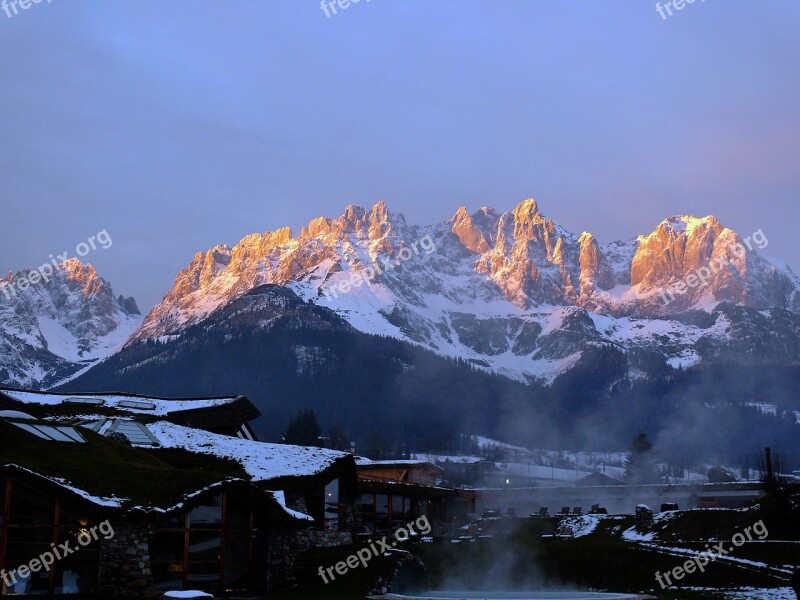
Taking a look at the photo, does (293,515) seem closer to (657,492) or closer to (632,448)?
(657,492)

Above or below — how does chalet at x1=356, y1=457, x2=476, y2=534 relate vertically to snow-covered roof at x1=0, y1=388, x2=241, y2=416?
below

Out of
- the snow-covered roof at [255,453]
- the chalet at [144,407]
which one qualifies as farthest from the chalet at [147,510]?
→ the chalet at [144,407]

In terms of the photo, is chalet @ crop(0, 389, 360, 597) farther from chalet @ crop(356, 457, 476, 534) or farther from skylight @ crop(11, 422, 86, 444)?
chalet @ crop(356, 457, 476, 534)

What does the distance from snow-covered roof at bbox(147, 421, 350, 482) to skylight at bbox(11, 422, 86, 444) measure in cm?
1103

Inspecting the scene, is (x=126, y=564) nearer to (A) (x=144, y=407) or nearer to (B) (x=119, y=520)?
(B) (x=119, y=520)

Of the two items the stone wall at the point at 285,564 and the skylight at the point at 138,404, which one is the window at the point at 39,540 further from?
the skylight at the point at 138,404

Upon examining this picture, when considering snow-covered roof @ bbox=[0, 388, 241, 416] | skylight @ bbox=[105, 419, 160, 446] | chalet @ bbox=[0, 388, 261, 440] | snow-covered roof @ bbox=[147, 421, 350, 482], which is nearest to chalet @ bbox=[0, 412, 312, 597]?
snow-covered roof @ bbox=[147, 421, 350, 482]

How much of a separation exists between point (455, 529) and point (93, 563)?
40981mm

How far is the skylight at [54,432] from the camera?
4706 cm

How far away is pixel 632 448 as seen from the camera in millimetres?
185000

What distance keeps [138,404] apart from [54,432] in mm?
23592

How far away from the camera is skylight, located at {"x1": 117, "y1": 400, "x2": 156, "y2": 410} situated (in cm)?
7138

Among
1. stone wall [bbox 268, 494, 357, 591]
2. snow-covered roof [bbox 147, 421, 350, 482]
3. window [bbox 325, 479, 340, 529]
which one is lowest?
stone wall [bbox 268, 494, 357, 591]

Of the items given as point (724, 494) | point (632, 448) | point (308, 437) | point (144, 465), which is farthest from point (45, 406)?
point (632, 448)
